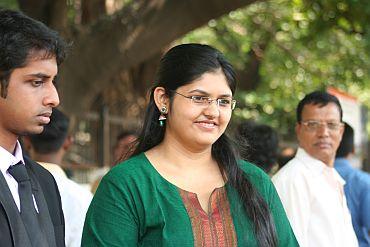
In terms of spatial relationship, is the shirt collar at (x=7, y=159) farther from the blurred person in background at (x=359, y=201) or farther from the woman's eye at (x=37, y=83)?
the blurred person in background at (x=359, y=201)

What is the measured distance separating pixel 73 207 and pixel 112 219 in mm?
1390

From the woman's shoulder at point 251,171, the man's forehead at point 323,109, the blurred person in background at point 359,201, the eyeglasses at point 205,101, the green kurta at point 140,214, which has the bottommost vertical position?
the blurred person in background at point 359,201

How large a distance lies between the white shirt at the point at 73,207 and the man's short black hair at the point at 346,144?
258 centimetres

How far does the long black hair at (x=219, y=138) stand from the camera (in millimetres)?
3387

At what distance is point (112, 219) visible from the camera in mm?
3234

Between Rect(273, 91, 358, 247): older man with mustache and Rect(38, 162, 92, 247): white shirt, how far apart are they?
1.11m

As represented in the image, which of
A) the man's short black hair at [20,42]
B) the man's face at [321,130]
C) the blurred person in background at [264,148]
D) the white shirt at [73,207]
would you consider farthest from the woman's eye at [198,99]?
the blurred person in background at [264,148]

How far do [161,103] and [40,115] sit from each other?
0.64m

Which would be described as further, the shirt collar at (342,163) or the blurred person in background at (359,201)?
the shirt collar at (342,163)

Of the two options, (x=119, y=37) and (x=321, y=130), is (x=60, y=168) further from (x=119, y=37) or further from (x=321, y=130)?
(x=119, y=37)

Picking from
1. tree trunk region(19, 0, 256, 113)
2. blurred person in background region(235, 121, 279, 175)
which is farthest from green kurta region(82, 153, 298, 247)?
tree trunk region(19, 0, 256, 113)

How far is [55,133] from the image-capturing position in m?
5.30

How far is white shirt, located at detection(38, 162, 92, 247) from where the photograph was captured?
4.41m

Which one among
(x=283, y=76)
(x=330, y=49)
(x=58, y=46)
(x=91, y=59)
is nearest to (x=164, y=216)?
(x=58, y=46)
